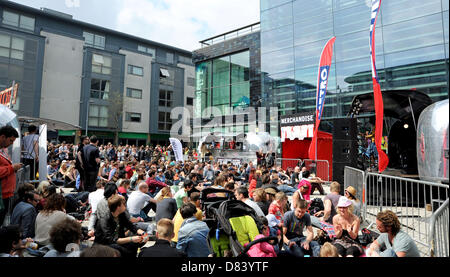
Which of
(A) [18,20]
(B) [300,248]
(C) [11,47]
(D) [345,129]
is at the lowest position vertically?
(B) [300,248]

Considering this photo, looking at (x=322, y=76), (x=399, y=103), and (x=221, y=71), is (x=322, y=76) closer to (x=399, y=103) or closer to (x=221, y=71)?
(x=399, y=103)

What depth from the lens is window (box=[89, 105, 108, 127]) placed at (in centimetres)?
3403

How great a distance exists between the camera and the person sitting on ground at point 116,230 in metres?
3.78

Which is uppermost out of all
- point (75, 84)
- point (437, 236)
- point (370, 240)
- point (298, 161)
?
point (75, 84)

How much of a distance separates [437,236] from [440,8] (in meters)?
19.0

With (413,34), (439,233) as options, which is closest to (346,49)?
(413,34)

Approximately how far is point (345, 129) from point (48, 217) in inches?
392

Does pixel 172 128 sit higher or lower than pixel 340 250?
higher

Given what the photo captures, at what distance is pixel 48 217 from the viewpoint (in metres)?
4.04

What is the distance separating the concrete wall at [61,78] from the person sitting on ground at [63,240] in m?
33.6

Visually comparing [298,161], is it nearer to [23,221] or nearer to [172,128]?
[23,221]

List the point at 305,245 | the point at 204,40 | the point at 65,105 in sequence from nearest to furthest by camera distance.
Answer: the point at 305,245
the point at 65,105
the point at 204,40
